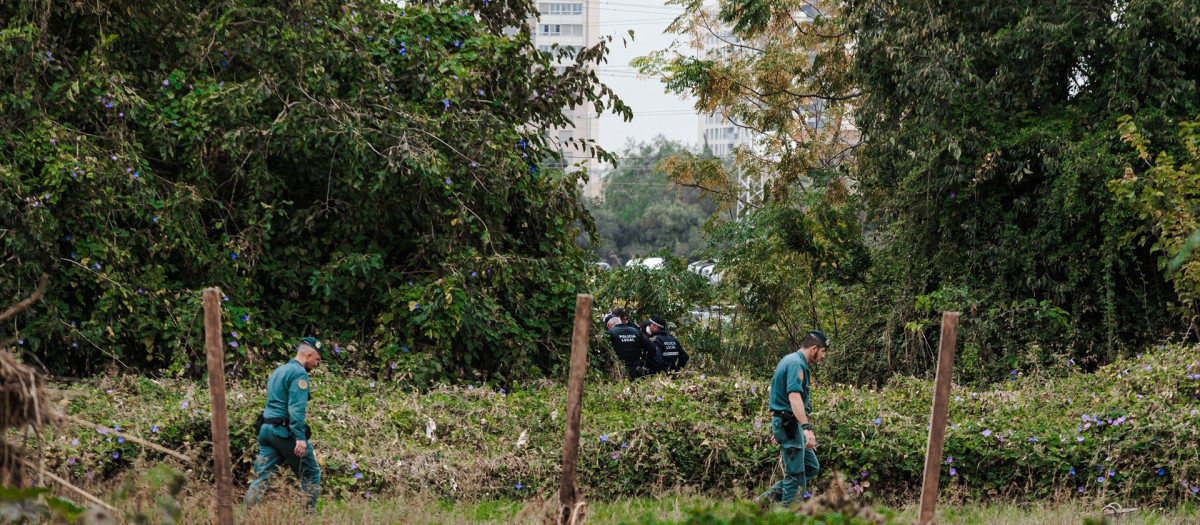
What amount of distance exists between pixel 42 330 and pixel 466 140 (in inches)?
190

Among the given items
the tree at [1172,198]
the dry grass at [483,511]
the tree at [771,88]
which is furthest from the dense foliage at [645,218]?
the dry grass at [483,511]

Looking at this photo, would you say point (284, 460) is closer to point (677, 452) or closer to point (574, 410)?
point (574, 410)

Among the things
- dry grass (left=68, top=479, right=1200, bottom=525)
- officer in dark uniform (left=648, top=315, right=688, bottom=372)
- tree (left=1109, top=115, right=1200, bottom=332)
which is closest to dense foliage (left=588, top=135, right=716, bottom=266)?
officer in dark uniform (left=648, top=315, right=688, bottom=372)

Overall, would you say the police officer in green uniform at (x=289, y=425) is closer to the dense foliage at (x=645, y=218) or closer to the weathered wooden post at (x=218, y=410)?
the weathered wooden post at (x=218, y=410)

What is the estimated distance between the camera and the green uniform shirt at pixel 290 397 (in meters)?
6.57

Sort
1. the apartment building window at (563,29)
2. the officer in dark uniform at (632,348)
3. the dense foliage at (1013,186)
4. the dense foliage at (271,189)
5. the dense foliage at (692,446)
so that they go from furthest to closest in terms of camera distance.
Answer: the apartment building window at (563,29) < the officer in dark uniform at (632,348) < the dense foliage at (1013,186) < the dense foliage at (271,189) < the dense foliage at (692,446)

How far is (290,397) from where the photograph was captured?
6.59 meters

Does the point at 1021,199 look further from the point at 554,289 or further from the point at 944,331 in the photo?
the point at 944,331

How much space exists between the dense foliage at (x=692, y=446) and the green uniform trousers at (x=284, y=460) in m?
0.46

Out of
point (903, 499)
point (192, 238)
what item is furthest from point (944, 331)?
point (192, 238)

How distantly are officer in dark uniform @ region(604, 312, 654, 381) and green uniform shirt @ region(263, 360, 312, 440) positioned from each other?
7.37 m

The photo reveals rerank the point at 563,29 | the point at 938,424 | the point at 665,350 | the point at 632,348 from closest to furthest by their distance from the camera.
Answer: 1. the point at 938,424
2. the point at 632,348
3. the point at 665,350
4. the point at 563,29

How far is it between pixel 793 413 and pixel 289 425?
351 centimetres

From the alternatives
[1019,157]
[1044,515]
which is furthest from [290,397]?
[1019,157]
